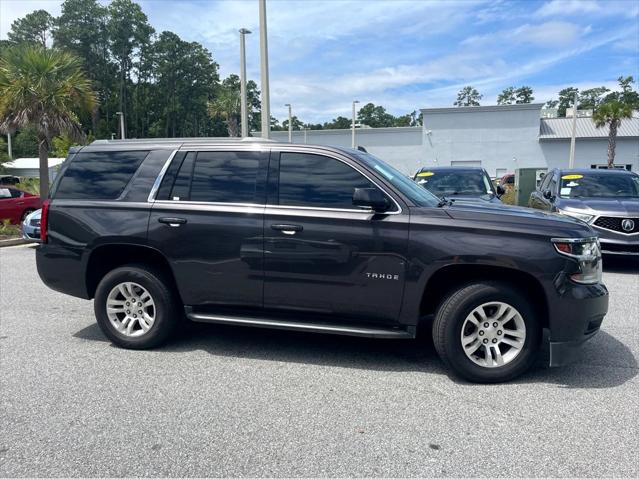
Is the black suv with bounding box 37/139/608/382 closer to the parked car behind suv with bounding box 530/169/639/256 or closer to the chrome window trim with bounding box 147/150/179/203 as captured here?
the chrome window trim with bounding box 147/150/179/203

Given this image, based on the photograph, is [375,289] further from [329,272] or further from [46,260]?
[46,260]

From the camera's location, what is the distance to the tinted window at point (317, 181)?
4.37 m

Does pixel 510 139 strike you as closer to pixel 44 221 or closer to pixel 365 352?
pixel 365 352

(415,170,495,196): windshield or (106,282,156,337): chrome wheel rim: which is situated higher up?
(415,170,495,196): windshield

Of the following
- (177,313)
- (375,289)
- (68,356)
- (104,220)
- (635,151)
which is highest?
(635,151)

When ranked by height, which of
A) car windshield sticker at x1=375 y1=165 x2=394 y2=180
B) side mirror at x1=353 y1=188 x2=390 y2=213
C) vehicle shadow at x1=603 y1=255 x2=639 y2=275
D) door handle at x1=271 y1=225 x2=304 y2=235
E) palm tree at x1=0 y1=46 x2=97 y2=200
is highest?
palm tree at x1=0 y1=46 x2=97 y2=200

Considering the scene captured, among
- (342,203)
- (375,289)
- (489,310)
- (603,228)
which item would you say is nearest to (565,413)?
(489,310)

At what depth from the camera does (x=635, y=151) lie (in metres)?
43.4

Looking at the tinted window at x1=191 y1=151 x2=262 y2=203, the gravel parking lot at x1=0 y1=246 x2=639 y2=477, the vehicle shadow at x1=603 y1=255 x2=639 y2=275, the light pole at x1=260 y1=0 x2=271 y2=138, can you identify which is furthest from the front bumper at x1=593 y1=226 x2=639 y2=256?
the light pole at x1=260 y1=0 x2=271 y2=138

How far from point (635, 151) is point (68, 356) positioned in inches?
1936

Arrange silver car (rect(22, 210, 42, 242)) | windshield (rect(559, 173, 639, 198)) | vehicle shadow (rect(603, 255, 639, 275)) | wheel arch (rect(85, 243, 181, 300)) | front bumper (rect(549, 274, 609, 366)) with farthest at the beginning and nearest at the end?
1. silver car (rect(22, 210, 42, 242))
2. windshield (rect(559, 173, 639, 198))
3. vehicle shadow (rect(603, 255, 639, 275))
4. wheel arch (rect(85, 243, 181, 300))
5. front bumper (rect(549, 274, 609, 366))

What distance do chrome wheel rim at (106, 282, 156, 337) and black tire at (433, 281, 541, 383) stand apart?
2701 millimetres

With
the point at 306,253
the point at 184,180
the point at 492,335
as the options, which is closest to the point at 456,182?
the point at 492,335

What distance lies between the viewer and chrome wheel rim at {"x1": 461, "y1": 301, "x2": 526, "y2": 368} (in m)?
4.05
